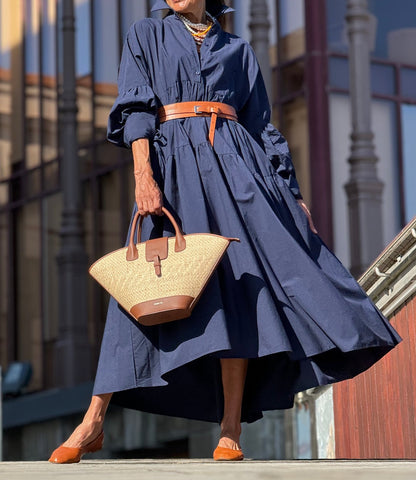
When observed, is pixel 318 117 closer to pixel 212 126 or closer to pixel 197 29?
pixel 197 29

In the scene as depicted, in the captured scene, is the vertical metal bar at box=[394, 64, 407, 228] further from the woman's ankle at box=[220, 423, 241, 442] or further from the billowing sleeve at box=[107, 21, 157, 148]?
the woman's ankle at box=[220, 423, 241, 442]

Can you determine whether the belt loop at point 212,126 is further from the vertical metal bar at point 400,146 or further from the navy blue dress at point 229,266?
the vertical metal bar at point 400,146

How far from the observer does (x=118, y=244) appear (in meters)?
20.1

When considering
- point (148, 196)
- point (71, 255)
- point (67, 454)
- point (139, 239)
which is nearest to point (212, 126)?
point (148, 196)

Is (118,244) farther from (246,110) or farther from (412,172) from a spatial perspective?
(246,110)

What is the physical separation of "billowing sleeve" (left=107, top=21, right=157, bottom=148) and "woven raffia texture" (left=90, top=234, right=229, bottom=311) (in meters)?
0.52

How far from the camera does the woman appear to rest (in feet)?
15.8

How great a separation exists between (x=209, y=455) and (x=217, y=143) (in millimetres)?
11119

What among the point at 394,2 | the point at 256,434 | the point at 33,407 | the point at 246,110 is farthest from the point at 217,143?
the point at 33,407

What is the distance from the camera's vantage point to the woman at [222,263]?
190 inches

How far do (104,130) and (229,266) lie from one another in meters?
15.4

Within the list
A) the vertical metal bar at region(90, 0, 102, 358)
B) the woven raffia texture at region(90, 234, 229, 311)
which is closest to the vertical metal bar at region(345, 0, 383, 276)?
the vertical metal bar at region(90, 0, 102, 358)

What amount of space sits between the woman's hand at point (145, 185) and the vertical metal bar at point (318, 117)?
10.7m

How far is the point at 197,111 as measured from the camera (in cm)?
516
